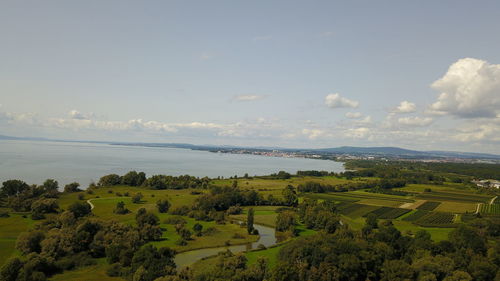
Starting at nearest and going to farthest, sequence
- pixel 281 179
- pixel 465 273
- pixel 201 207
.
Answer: pixel 465 273 → pixel 201 207 → pixel 281 179

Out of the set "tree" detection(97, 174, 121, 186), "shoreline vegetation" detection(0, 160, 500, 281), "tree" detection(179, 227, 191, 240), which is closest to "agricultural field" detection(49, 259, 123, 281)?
"shoreline vegetation" detection(0, 160, 500, 281)

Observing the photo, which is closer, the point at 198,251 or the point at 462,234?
the point at 462,234

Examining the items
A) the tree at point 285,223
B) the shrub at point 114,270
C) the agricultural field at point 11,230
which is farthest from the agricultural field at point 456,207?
the agricultural field at point 11,230

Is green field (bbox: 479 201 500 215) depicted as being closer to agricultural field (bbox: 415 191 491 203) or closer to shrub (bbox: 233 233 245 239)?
agricultural field (bbox: 415 191 491 203)

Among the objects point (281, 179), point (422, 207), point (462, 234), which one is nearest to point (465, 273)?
point (462, 234)

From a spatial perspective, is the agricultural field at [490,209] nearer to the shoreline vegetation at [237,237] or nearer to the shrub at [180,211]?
the shoreline vegetation at [237,237]

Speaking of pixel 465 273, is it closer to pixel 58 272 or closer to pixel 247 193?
pixel 58 272

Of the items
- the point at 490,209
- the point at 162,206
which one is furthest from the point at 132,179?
the point at 490,209
